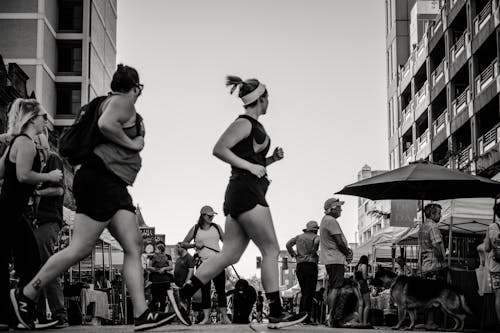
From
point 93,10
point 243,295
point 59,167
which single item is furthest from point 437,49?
point 59,167

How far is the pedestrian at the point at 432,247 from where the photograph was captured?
1416cm

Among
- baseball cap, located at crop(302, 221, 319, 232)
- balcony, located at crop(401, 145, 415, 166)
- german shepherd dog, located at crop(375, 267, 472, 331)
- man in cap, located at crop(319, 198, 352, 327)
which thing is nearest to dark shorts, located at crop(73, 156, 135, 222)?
german shepherd dog, located at crop(375, 267, 472, 331)

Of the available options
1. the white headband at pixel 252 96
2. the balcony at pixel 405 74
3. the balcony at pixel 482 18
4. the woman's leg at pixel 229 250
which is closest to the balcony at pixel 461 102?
the balcony at pixel 482 18

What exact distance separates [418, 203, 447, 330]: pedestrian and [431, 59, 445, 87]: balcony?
4151 cm

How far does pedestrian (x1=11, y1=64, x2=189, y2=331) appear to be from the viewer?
7.86 metres

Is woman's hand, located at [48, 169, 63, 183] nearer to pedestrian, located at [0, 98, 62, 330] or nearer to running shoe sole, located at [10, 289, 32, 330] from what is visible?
pedestrian, located at [0, 98, 62, 330]

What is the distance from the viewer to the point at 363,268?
65.3 ft

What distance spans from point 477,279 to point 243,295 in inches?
162

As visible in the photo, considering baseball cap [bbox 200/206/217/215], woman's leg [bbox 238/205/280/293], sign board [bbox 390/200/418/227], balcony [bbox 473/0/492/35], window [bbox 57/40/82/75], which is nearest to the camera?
woman's leg [bbox 238/205/280/293]

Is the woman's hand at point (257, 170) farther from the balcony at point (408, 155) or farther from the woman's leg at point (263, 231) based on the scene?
the balcony at point (408, 155)

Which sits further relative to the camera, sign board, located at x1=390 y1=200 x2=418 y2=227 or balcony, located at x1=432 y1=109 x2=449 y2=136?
balcony, located at x1=432 y1=109 x2=449 y2=136

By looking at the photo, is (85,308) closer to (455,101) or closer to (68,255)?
(68,255)

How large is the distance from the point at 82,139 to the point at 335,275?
7664 mm

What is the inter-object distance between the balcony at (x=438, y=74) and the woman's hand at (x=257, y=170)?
47.3 meters
